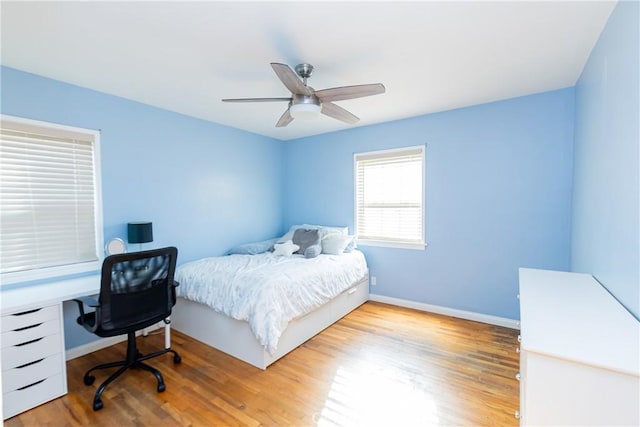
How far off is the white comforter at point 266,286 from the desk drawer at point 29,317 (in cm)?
98

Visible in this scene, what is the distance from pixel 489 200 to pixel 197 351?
3.43 metres

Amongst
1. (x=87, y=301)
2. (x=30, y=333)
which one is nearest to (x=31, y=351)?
(x=30, y=333)

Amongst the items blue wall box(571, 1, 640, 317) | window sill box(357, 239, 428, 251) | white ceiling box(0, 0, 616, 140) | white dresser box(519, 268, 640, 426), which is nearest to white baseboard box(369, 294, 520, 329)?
window sill box(357, 239, 428, 251)

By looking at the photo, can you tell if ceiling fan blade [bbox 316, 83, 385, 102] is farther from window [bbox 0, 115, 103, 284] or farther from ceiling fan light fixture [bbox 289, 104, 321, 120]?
window [bbox 0, 115, 103, 284]

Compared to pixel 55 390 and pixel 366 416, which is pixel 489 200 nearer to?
pixel 366 416

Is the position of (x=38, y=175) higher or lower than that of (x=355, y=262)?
higher

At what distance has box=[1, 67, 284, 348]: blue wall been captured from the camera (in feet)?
8.43

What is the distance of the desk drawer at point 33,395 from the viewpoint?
191 centimetres

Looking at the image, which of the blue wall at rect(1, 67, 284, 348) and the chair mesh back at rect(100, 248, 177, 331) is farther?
the blue wall at rect(1, 67, 284, 348)

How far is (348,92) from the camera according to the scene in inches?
82.7

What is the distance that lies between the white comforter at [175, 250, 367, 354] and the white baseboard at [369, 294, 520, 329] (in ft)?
2.63

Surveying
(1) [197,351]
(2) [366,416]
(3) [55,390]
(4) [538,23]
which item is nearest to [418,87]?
(4) [538,23]

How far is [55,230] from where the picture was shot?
258 centimetres

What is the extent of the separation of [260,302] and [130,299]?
3.10ft
